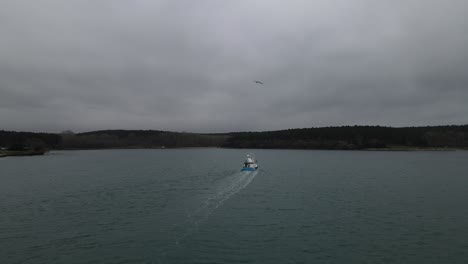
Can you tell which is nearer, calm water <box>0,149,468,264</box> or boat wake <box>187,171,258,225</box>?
calm water <box>0,149,468,264</box>

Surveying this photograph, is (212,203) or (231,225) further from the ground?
(212,203)

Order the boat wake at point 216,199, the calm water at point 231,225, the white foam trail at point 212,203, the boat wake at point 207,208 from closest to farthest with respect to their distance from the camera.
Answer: the calm water at point 231,225 → the boat wake at point 207,208 → the white foam trail at point 212,203 → the boat wake at point 216,199

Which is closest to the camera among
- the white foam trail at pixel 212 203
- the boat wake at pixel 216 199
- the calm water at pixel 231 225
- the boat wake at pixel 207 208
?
the calm water at pixel 231 225

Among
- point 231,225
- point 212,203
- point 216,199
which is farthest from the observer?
point 216,199

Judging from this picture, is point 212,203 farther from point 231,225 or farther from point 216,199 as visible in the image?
point 231,225

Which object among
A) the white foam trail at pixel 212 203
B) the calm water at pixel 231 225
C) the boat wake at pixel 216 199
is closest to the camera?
the calm water at pixel 231 225

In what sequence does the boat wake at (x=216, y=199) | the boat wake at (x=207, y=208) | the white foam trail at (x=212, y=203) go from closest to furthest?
the boat wake at (x=207, y=208), the white foam trail at (x=212, y=203), the boat wake at (x=216, y=199)

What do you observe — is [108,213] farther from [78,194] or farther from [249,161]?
[249,161]

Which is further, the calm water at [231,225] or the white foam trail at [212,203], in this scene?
the white foam trail at [212,203]

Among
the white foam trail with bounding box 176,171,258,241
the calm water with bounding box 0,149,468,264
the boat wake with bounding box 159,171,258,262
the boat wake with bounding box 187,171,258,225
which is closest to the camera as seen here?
the calm water with bounding box 0,149,468,264

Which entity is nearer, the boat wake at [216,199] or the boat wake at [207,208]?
the boat wake at [207,208]

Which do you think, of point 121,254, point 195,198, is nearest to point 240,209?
point 195,198

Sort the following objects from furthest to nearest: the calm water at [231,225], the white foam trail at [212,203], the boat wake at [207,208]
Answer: the white foam trail at [212,203]
the boat wake at [207,208]
the calm water at [231,225]

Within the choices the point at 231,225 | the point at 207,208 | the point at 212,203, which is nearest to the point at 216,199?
the point at 212,203
